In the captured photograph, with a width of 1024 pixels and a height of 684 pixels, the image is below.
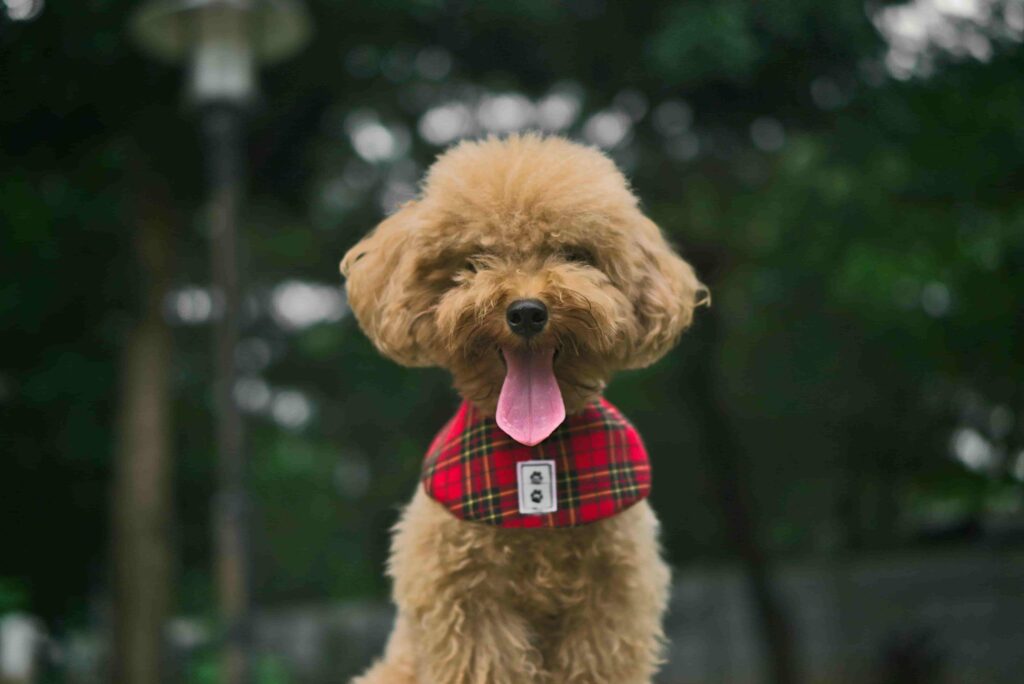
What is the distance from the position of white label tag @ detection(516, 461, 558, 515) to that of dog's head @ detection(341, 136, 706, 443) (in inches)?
6.7

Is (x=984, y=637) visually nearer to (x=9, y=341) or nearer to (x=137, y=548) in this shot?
(x=137, y=548)

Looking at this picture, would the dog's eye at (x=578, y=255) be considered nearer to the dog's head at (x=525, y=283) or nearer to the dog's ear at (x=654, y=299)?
the dog's head at (x=525, y=283)

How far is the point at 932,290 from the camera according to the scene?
973 cm

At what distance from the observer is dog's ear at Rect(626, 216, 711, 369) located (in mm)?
2498

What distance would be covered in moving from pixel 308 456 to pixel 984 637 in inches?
394

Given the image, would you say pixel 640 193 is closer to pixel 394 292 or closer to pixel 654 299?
pixel 654 299

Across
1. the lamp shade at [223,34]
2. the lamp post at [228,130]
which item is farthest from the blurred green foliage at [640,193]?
the lamp post at [228,130]

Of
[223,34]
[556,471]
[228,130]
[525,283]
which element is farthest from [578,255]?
[223,34]

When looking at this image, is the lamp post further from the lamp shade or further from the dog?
the dog

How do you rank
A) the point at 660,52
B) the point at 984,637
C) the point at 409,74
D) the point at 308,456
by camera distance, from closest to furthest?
1. the point at 660,52
2. the point at 409,74
3. the point at 984,637
4. the point at 308,456

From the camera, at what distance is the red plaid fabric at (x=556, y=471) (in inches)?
97.4

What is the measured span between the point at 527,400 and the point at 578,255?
1.21ft

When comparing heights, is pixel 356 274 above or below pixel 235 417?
below

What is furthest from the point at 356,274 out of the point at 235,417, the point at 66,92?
the point at 66,92
